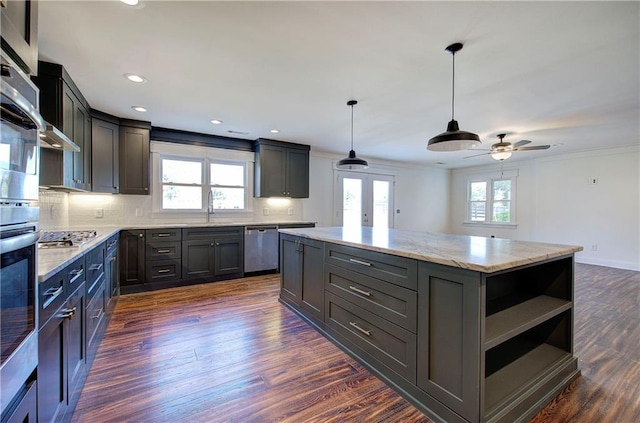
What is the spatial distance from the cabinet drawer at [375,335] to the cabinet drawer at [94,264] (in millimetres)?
1827

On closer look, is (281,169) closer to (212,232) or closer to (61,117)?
(212,232)

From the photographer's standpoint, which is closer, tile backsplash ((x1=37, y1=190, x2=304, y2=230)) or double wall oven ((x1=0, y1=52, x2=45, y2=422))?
double wall oven ((x1=0, y1=52, x2=45, y2=422))

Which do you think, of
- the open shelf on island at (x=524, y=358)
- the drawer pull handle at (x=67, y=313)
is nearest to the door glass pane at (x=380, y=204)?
the open shelf on island at (x=524, y=358)

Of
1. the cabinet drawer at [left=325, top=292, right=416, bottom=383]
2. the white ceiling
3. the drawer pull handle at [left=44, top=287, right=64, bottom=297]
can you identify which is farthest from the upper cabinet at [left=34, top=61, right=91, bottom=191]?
the cabinet drawer at [left=325, top=292, right=416, bottom=383]

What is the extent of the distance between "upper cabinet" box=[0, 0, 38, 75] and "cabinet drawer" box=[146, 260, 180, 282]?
3.30 metres

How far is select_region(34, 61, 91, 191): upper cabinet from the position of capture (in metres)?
2.47

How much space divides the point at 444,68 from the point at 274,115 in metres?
2.15

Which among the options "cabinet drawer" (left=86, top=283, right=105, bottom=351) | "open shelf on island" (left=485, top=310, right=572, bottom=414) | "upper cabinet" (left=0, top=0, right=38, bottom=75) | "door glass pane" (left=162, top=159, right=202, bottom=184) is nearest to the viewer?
"upper cabinet" (left=0, top=0, right=38, bottom=75)

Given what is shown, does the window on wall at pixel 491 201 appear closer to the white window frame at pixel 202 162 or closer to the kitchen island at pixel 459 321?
the kitchen island at pixel 459 321

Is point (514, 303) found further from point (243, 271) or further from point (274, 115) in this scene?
point (243, 271)

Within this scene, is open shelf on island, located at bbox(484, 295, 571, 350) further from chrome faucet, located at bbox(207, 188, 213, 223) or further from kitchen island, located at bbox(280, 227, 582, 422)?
chrome faucet, located at bbox(207, 188, 213, 223)

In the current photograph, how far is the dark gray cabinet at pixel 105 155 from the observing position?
3631 mm

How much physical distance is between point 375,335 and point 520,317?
36.5 inches

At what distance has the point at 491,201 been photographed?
299 inches
